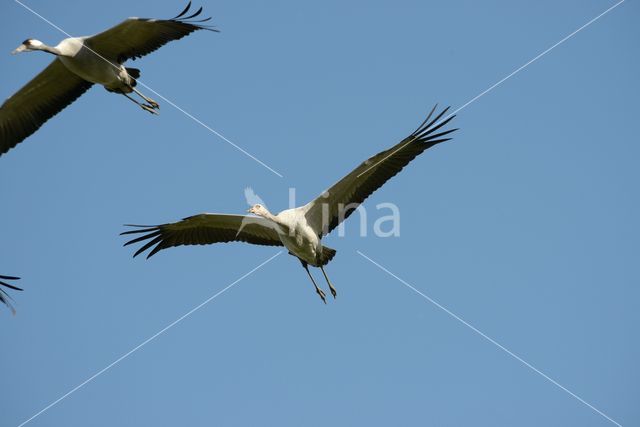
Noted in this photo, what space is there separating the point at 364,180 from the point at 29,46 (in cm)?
600

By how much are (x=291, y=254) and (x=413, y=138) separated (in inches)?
111

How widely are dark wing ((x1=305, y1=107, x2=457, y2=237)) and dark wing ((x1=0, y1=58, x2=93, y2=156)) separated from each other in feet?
17.1

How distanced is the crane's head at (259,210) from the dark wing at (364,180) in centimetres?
66

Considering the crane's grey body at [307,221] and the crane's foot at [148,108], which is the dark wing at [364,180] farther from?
the crane's foot at [148,108]

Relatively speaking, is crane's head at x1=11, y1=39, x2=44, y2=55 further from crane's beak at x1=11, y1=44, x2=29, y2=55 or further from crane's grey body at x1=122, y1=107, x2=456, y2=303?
crane's grey body at x1=122, y1=107, x2=456, y2=303

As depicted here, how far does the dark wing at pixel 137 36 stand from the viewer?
47.3 ft

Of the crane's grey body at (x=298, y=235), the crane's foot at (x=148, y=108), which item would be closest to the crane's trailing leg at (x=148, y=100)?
the crane's foot at (x=148, y=108)

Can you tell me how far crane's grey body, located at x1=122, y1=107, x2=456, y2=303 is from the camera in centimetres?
1354

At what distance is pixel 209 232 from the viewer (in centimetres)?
1492

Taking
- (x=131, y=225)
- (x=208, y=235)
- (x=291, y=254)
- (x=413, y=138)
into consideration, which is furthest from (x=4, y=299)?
(x=413, y=138)

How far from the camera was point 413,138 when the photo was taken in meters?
13.5

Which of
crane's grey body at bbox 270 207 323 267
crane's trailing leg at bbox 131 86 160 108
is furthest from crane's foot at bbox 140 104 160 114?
crane's grey body at bbox 270 207 323 267

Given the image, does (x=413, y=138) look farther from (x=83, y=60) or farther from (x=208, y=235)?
(x=83, y=60)

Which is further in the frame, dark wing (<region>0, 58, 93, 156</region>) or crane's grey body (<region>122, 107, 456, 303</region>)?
dark wing (<region>0, 58, 93, 156</region>)
